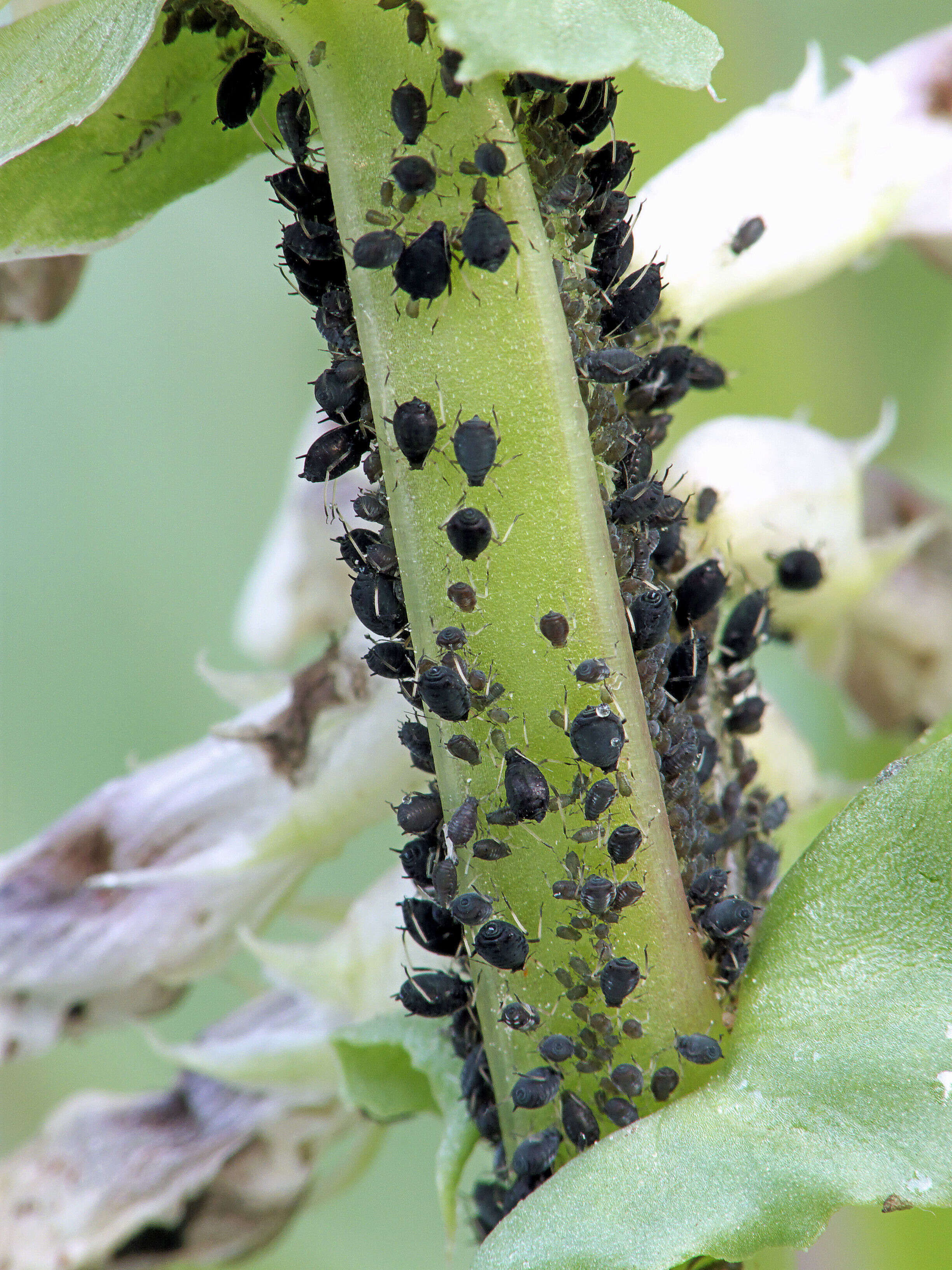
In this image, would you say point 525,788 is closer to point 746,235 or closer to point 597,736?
point 597,736

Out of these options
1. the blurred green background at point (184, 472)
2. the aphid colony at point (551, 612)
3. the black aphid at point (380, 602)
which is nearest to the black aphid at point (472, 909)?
the aphid colony at point (551, 612)

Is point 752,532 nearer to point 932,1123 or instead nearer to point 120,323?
point 932,1123

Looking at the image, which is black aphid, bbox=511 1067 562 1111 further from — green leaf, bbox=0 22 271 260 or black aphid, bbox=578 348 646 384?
green leaf, bbox=0 22 271 260

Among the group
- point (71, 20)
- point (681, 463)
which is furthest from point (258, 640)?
point (71, 20)

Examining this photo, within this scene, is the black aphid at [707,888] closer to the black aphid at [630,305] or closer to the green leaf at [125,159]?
the black aphid at [630,305]

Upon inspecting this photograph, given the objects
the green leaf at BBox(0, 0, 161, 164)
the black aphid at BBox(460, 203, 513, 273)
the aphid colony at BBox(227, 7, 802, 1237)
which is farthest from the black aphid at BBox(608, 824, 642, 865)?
the green leaf at BBox(0, 0, 161, 164)

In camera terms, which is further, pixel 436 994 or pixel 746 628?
pixel 746 628

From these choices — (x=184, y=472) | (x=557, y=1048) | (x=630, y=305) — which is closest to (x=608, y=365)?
(x=630, y=305)
